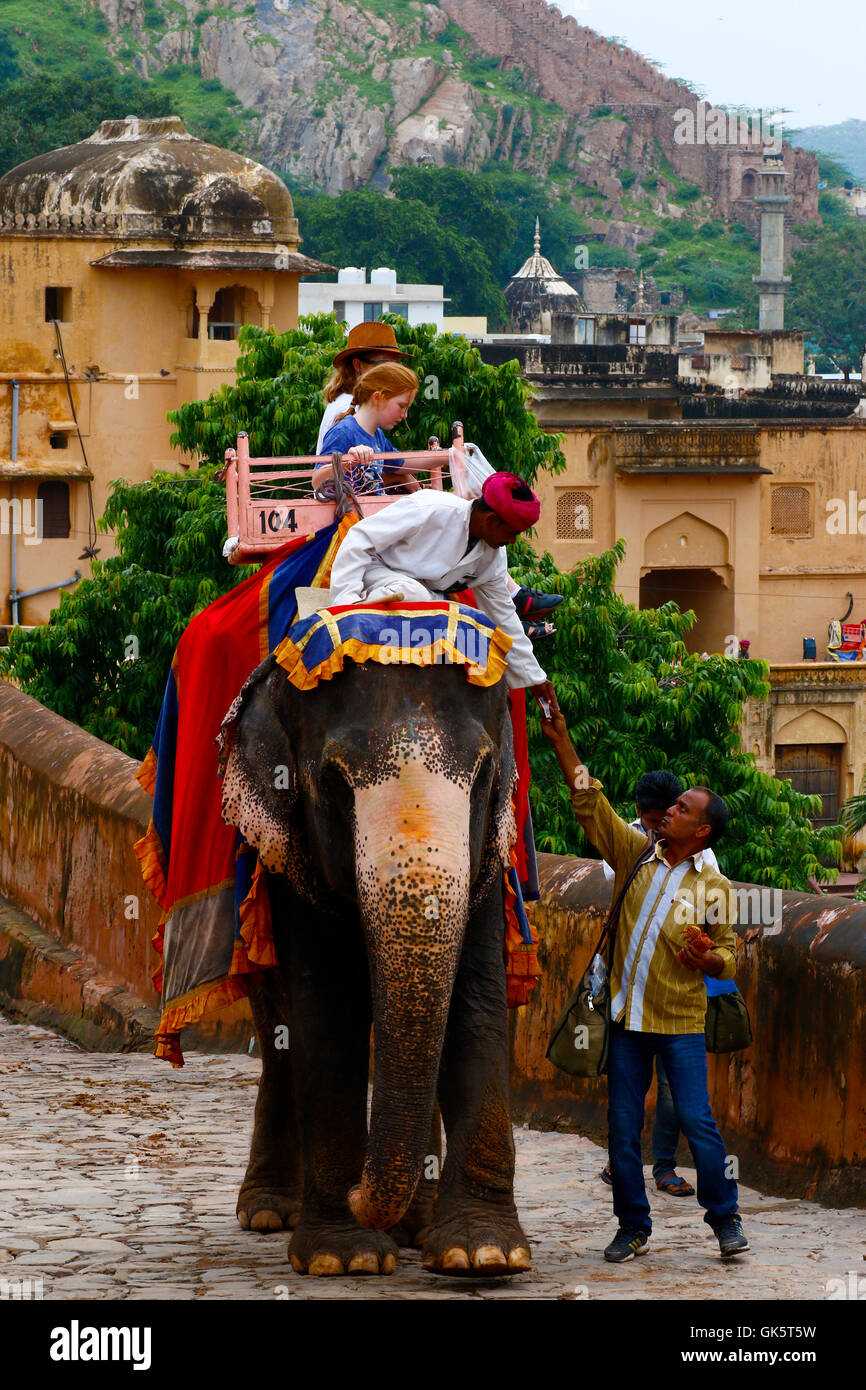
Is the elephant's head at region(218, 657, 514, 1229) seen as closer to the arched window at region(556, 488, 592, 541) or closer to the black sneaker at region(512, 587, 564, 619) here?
the black sneaker at region(512, 587, 564, 619)

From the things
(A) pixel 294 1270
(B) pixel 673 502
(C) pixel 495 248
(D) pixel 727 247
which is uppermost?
(D) pixel 727 247

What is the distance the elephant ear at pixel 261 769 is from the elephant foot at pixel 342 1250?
30.0 inches

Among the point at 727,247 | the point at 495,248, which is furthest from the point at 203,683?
the point at 727,247

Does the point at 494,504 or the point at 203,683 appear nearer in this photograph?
the point at 494,504

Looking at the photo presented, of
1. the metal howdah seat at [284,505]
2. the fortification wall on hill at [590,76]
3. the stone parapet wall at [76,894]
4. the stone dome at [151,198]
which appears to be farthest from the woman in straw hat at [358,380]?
the fortification wall on hill at [590,76]

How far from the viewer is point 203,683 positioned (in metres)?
Result: 5.27

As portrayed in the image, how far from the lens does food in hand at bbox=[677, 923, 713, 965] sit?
4.62 m

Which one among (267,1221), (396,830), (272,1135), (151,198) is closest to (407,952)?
(396,830)

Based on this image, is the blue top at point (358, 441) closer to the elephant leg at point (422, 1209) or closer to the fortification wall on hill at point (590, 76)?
the elephant leg at point (422, 1209)

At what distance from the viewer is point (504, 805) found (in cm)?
448

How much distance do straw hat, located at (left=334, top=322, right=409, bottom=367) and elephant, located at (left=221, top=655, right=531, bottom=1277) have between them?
114cm

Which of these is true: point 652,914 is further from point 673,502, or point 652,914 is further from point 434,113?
point 434,113

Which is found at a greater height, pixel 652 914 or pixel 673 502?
pixel 673 502

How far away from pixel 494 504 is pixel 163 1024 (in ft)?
4.90
